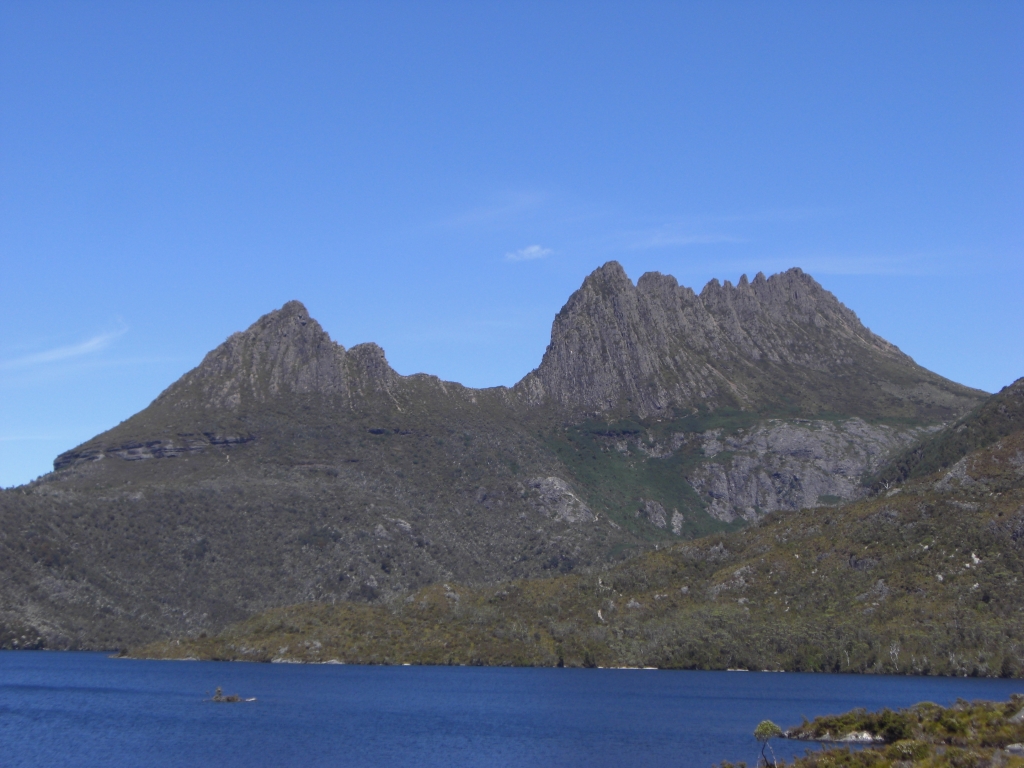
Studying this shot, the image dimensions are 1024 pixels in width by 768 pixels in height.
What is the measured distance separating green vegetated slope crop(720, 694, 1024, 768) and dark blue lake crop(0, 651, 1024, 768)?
15.6 feet

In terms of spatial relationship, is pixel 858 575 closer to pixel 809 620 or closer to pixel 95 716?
pixel 809 620

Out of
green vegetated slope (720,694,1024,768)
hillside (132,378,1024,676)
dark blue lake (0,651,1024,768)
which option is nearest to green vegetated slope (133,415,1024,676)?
hillside (132,378,1024,676)

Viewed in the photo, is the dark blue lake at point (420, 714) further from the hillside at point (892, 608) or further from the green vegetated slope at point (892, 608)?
the green vegetated slope at point (892, 608)

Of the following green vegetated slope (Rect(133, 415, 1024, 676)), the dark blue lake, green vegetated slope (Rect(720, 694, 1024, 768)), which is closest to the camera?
green vegetated slope (Rect(720, 694, 1024, 768))

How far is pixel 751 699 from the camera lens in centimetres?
13175

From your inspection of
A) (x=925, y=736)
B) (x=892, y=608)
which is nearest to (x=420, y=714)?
(x=925, y=736)

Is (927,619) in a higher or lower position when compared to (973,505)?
lower

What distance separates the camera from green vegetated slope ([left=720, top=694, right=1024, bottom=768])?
5866 cm

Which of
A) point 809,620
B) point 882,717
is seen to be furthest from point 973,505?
point 882,717

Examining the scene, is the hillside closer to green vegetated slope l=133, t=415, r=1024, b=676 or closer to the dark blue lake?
green vegetated slope l=133, t=415, r=1024, b=676

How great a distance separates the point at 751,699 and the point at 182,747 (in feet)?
225

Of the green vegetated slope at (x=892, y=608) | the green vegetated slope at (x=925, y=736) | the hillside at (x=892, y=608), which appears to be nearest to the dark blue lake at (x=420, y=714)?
the green vegetated slope at (x=925, y=736)

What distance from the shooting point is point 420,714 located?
118 m

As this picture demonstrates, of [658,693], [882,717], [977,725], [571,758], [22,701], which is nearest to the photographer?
[977,725]
